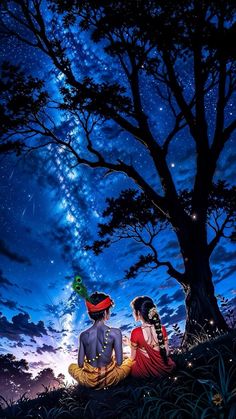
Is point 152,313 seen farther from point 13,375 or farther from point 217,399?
point 13,375

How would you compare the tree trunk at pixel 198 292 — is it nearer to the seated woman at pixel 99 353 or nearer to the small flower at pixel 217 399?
the seated woman at pixel 99 353

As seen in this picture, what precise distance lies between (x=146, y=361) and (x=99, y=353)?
79 centimetres

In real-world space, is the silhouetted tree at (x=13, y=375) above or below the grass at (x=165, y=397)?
above

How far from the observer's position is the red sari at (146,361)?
17.0 ft

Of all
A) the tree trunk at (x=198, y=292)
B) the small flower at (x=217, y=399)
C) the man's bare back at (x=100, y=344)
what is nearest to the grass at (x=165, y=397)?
the small flower at (x=217, y=399)

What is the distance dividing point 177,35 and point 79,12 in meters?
3.65

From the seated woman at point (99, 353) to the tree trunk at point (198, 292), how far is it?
328 cm

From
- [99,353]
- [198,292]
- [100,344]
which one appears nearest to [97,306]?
[100,344]

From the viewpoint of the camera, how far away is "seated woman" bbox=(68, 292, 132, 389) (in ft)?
17.3

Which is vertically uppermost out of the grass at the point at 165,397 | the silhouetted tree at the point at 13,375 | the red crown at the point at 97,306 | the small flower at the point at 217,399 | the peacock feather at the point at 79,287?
the silhouetted tree at the point at 13,375

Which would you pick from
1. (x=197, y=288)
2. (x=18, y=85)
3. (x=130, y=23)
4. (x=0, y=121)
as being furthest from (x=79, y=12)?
(x=197, y=288)

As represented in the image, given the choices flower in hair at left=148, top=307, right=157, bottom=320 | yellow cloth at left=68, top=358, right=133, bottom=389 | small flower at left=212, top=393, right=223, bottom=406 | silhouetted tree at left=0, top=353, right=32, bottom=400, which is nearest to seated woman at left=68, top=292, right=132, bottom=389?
yellow cloth at left=68, top=358, right=133, bottom=389

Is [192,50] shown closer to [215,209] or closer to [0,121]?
[215,209]

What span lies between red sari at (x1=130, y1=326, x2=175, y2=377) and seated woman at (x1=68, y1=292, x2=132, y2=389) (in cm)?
19
